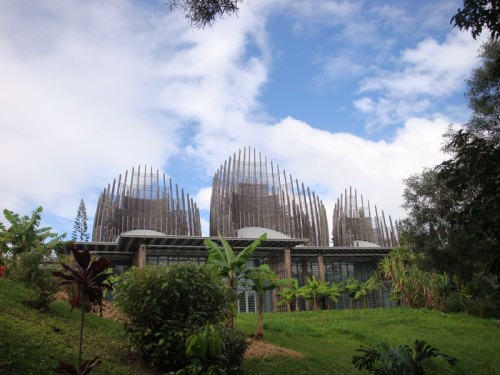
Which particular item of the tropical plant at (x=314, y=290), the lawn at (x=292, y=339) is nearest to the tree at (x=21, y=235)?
the lawn at (x=292, y=339)

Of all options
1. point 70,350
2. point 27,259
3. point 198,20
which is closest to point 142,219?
Result: point 27,259

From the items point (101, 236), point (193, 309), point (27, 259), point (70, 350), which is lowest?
point (70, 350)

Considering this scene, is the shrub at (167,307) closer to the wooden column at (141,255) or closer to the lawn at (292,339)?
the lawn at (292,339)

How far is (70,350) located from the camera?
815 cm

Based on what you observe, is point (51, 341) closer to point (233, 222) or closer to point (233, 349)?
point (233, 349)

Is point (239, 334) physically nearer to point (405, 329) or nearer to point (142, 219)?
point (405, 329)

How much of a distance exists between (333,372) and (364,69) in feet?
21.3

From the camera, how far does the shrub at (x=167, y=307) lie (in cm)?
802

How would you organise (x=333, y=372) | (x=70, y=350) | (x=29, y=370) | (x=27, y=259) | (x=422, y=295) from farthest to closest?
(x=422, y=295), (x=27, y=259), (x=333, y=372), (x=70, y=350), (x=29, y=370)

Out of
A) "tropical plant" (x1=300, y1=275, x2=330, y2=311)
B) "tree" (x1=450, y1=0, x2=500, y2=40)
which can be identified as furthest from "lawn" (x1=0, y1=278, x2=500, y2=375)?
"tree" (x1=450, y1=0, x2=500, y2=40)

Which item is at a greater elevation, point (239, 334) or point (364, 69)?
point (364, 69)

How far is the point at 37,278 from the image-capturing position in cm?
1112

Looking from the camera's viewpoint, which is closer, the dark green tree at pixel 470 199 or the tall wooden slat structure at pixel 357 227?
the dark green tree at pixel 470 199

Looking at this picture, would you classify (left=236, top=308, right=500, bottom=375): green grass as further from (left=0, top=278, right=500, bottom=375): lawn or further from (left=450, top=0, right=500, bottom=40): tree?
(left=450, top=0, right=500, bottom=40): tree
